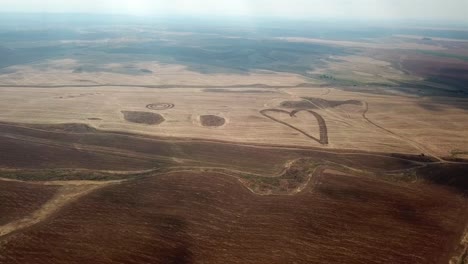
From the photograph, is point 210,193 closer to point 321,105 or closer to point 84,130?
point 84,130

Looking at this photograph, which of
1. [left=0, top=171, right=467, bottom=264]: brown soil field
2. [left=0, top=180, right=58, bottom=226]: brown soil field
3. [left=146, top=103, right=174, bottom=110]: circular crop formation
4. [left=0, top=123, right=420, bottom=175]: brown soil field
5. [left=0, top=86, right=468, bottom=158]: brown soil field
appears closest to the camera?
[left=0, top=171, right=467, bottom=264]: brown soil field

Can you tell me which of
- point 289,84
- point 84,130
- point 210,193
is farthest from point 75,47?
point 210,193

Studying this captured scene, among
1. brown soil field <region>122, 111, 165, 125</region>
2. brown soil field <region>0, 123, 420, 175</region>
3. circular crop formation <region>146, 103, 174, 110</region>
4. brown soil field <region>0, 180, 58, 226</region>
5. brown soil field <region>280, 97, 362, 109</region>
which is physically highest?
brown soil field <region>280, 97, 362, 109</region>

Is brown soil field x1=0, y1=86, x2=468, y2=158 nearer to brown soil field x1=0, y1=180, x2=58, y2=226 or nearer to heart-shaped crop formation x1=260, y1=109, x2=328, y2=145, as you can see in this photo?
heart-shaped crop formation x1=260, y1=109, x2=328, y2=145

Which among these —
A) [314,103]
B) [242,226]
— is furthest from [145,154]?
[314,103]

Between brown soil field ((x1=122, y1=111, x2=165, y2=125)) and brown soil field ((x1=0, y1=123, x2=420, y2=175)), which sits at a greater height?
brown soil field ((x1=122, y1=111, x2=165, y2=125))

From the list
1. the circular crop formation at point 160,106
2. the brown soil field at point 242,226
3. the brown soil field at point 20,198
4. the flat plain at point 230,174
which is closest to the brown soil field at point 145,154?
the flat plain at point 230,174

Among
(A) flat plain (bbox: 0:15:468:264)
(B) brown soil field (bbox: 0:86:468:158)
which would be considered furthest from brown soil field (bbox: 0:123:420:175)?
(B) brown soil field (bbox: 0:86:468:158)

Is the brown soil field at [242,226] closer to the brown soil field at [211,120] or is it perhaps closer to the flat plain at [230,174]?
the flat plain at [230,174]
